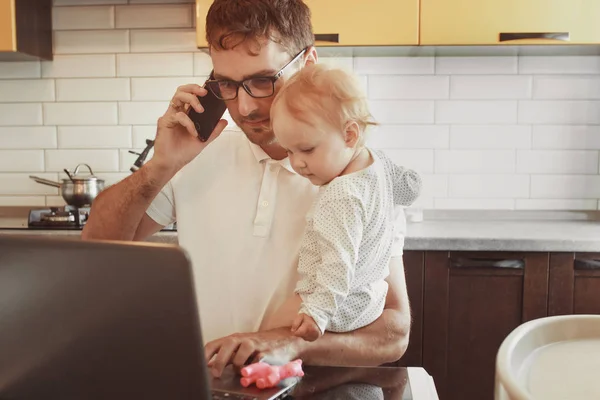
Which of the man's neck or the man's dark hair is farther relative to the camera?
the man's neck

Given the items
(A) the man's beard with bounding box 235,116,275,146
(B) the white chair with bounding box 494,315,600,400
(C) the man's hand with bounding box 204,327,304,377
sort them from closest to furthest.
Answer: (B) the white chair with bounding box 494,315,600,400
(C) the man's hand with bounding box 204,327,304,377
(A) the man's beard with bounding box 235,116,275,146

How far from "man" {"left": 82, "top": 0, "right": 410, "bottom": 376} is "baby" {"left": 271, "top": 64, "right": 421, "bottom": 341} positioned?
3.4 inches

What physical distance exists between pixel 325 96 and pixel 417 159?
169 centimetres

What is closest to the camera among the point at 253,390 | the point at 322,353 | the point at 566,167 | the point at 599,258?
the point at 253,390

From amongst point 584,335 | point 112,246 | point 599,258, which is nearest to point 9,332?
point 112,246

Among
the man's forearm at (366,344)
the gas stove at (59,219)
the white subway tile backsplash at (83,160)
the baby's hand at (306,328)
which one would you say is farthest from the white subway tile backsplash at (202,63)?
the baby's hand at (306,328)

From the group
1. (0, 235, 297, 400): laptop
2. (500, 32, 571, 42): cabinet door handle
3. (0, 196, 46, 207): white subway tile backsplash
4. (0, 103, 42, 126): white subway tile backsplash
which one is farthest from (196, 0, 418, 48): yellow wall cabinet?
(0, 235, 297, 400): laptop

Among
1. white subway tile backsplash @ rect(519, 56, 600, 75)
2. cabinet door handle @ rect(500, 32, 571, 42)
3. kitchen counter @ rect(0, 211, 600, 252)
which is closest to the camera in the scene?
kitchen counter @ rect(0, 211, 600, 252)

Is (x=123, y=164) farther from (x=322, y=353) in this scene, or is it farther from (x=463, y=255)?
(x=322, y=353)

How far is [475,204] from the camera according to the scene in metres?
2.94

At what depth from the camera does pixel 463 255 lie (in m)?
2.42

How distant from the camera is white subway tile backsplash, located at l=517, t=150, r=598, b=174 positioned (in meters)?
2.90

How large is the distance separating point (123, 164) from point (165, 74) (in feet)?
1.44

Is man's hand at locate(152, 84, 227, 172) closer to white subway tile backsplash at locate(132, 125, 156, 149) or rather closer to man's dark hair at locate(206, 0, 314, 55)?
man's dark hair at locate(206, 0, 314, 55)
